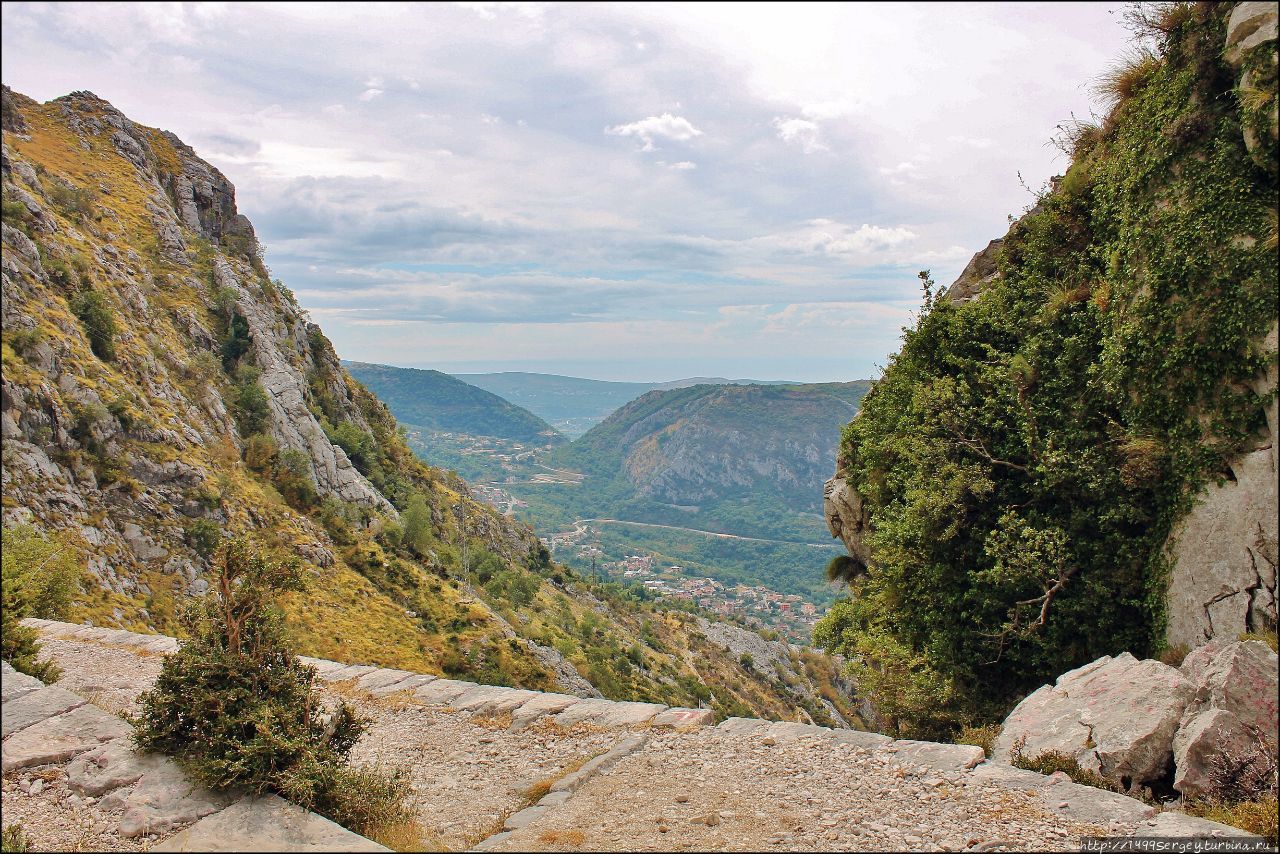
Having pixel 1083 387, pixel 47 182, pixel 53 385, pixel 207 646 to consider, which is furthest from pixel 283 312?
pixel 1083 387

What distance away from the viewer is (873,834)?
24.0ft

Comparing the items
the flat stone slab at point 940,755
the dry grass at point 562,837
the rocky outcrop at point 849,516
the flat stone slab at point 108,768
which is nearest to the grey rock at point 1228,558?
the flat stone slab at point 940,755

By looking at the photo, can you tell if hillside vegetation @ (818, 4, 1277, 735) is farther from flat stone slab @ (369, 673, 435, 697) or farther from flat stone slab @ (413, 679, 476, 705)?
flat stone slab @ (369, 673, 435, 697)

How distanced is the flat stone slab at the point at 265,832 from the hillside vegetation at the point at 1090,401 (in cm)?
1061

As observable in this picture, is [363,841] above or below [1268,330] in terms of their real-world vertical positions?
below

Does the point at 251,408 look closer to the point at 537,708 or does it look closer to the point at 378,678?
the point at 378,678

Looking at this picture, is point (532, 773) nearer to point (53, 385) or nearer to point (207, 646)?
point (207, 646)

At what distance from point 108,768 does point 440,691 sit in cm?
704

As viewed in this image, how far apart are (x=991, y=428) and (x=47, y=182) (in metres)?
48.2

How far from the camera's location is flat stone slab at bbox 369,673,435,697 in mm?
14727

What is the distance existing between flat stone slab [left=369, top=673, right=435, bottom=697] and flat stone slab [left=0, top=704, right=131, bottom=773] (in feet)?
20.0

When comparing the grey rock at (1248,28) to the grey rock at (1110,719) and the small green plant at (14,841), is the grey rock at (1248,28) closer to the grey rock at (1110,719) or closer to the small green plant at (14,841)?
the grey rock at (1110,719)

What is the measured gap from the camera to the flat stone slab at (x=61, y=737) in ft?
26.3

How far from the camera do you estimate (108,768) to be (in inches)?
314
